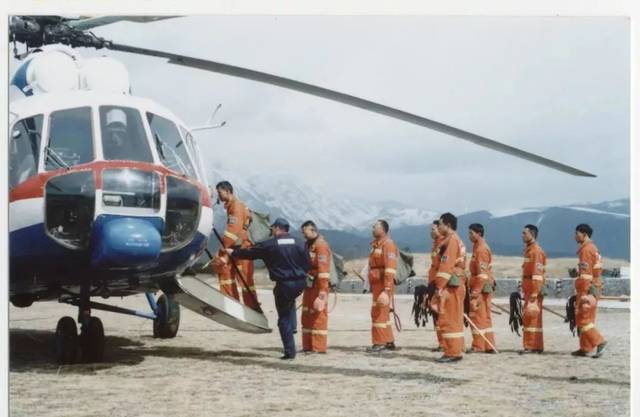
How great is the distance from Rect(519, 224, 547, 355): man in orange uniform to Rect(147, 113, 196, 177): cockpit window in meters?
4.13

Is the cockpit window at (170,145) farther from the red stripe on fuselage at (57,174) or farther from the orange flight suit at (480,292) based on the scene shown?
the orange flight suit at (480,292)

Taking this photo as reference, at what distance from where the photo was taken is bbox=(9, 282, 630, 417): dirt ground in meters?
6.62

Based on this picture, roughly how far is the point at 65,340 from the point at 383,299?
3.45 m

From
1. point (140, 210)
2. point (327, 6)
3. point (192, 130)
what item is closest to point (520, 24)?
point (327, 6)

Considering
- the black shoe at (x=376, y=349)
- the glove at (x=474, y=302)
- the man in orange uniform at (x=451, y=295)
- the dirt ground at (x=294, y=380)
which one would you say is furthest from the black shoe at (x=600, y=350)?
the black shoe at (x=376, y=349)

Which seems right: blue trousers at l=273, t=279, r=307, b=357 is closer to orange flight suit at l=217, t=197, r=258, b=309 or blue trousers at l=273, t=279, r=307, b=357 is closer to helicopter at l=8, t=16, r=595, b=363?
orange flight suit at l=217, t=197, r=258, b=309

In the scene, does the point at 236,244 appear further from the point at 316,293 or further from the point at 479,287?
the point at 479,287

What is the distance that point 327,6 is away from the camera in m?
7.39

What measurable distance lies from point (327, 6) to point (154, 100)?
1965mm

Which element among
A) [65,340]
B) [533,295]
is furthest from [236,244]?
[533,295]

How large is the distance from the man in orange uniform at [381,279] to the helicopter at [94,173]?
2.07m

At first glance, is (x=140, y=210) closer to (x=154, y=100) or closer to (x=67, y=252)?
(x=67, y=252)

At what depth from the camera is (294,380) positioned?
7.37 metres

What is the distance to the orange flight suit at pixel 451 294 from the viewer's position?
324 inches
